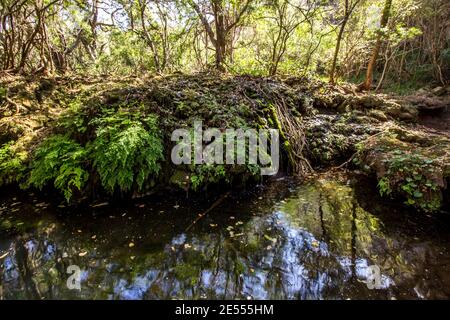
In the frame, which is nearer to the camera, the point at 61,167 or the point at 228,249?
the point at 228,249

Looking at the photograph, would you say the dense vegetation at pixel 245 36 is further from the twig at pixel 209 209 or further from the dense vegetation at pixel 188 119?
the twig at pixel 209 209

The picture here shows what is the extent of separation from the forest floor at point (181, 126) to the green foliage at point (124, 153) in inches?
0.7

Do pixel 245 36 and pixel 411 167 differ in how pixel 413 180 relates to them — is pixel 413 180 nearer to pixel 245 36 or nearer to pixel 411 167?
pixel 411 167

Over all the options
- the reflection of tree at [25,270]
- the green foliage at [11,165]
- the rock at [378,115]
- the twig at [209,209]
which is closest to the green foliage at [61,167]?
the green foliage at [11,165]

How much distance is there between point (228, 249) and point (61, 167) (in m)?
2.94

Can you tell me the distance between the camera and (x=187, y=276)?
2.81 metres

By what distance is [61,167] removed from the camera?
13.6 feet

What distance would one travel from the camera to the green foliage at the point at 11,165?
4375 millimetres

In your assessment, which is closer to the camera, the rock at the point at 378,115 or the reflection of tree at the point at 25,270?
the reflection of tree at the point at 25,270

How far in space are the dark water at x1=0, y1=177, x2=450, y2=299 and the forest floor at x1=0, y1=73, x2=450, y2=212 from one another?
435 mm

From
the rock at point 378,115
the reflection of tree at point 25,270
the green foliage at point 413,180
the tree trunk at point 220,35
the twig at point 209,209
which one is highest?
the tree trunk at point 220,35

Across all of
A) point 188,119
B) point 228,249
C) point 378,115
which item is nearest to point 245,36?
point 378,115

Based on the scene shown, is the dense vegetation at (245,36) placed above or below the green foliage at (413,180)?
above
